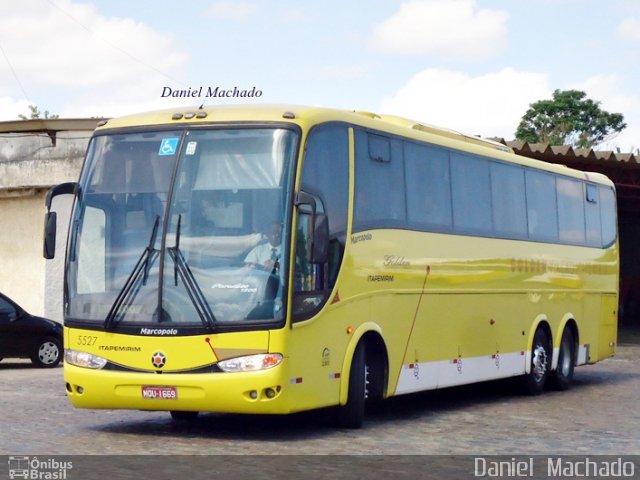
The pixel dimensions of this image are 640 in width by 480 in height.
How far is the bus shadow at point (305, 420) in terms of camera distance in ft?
42.6

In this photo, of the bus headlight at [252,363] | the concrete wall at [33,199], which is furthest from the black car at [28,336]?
the bus headlight at [252,363]

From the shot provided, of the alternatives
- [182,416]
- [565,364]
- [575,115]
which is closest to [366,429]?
[182,416]

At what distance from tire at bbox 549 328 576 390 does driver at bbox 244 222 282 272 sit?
9.11 metres

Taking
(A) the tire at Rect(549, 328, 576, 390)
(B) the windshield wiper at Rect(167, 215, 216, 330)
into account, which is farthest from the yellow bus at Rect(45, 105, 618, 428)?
(A) the tire at Rect(549, 328, 576, 390)

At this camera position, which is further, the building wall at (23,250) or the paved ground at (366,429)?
the building wall at (23,250)

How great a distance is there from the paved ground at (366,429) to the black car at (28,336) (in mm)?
5134

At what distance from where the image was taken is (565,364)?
2070cm

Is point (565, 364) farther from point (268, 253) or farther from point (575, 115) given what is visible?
point (575, 115)

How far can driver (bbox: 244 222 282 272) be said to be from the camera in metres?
12.2

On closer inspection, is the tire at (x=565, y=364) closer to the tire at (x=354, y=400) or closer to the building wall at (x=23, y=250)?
the tire at (x=354, y=400)

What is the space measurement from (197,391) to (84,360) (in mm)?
1305

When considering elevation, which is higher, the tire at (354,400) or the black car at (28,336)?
the black car at (28,336)

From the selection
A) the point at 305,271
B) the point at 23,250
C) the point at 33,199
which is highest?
the point at 33,199
